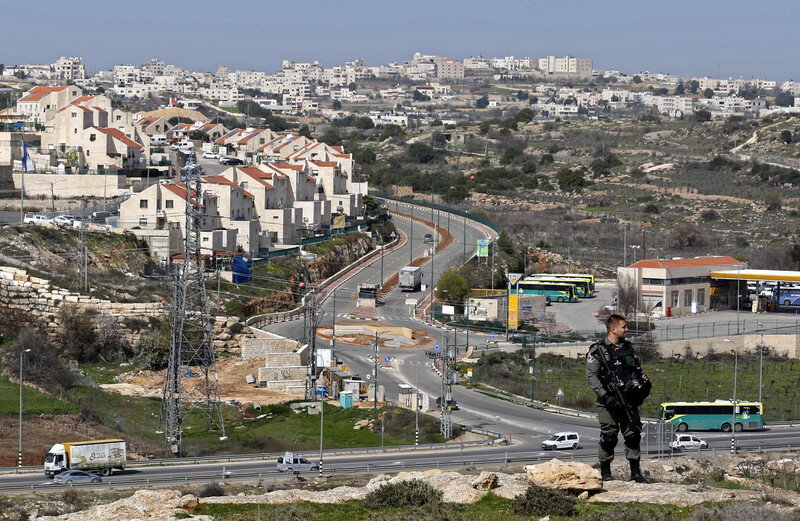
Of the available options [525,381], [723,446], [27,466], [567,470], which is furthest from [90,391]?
[567,470]

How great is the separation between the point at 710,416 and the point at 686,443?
5533 millimetres

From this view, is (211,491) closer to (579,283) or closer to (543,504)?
(543,504)

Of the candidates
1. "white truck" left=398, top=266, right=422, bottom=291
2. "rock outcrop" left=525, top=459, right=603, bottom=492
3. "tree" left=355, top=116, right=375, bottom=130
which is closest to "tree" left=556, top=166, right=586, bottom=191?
"white truck" left=398, top=266, right=422, bottom=291

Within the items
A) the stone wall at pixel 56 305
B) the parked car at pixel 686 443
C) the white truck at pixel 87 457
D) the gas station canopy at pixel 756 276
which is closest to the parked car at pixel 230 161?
the gas station canopy at pixel 756 276

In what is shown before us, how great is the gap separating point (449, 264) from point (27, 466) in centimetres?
4704

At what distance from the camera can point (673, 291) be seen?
67750 mm

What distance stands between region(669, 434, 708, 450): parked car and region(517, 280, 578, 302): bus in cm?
3374

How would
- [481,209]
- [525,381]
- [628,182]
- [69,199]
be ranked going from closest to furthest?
[525,381] < [69,199] < [481,209] < [628,182]

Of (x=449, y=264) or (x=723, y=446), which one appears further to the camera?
(x=449, y=264)

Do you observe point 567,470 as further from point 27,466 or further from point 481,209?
point 481,209

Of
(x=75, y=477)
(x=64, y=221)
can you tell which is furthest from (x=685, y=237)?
(x=75, y=477)

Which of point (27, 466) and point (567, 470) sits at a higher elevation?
point (567, 470)

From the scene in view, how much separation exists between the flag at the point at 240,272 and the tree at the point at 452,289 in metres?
10.8

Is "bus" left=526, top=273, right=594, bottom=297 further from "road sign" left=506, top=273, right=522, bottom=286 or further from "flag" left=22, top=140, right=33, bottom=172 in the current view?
"flag" left=22, top=140, right=33, bottom=172
